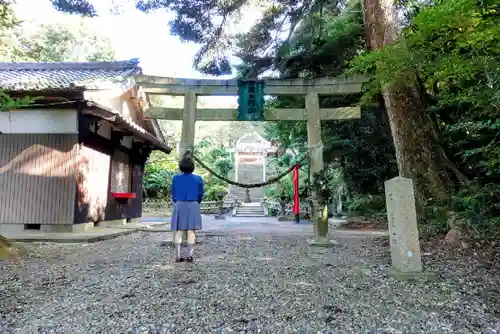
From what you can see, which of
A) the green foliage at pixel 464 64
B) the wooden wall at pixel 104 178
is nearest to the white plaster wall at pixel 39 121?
the wooden wall at pixel 104 178

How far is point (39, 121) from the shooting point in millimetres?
8867

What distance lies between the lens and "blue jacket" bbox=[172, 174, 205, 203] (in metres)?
5.34

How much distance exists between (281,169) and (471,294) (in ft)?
79.0

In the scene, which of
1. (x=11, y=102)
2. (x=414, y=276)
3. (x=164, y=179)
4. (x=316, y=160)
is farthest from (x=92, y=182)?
(x=164, y=179)

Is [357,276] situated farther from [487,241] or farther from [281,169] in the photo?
[281,169]

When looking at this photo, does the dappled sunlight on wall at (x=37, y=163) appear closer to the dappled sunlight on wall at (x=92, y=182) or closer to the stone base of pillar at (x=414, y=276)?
the dappled sunlight on wall at (x=92, y=182)

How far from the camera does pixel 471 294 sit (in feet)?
12.0

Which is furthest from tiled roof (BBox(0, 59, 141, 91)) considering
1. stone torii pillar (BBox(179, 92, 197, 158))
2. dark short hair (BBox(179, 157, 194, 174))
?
dark short hair (BBox(179, 157, 194, 174))

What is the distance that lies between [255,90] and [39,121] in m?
5.51

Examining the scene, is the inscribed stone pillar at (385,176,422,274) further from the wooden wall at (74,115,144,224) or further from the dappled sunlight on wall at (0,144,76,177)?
the dappled sunlight on wall at (0,144,76,177)

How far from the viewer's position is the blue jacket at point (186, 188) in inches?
210

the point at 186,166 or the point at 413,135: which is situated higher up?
the point at 413,135

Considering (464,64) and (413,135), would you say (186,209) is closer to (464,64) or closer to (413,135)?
(464,64)

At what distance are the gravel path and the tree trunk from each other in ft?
6.74
